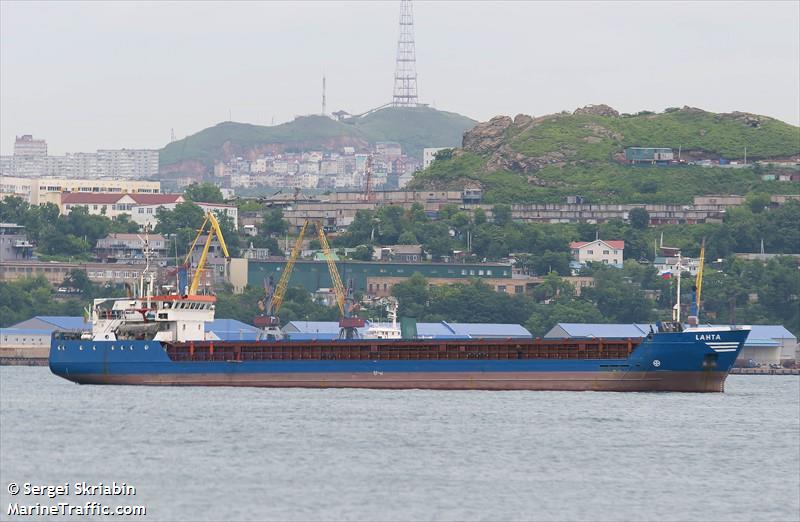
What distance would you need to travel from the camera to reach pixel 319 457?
67875 mm

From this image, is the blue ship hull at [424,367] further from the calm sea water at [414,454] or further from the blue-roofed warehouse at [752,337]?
the blue-roofed warehouse at [752,337]

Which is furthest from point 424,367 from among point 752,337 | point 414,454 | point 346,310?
point 752,337

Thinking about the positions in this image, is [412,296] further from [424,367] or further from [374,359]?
[424,367]

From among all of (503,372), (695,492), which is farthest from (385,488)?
(503,372)

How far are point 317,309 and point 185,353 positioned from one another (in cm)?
8389

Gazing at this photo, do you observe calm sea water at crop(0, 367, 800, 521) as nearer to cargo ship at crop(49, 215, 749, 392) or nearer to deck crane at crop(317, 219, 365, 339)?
cargo ship at crop(49, 215, 749, 392)

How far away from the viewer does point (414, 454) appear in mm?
69062

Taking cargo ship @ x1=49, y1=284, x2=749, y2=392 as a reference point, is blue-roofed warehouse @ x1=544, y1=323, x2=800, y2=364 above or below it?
below

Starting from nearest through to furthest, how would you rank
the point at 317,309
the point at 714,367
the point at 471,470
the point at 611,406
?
the point at 471,470
the point at 611,406
the point at 714,367
the point at 317,309

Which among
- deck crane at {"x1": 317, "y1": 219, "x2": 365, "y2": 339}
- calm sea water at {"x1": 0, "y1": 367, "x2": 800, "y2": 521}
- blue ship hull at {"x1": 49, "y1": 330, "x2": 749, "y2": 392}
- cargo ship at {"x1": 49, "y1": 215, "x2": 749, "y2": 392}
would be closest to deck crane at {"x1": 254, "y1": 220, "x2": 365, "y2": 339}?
deck crane at {"x1": 317, "y1": 219, "x2": 365, "y2": 339}

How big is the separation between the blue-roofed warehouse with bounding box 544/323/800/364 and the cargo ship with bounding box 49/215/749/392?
59497 mm

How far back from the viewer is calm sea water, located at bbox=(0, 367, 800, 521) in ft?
189

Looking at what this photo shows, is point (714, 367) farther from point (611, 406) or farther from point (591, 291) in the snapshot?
point (591, 291)

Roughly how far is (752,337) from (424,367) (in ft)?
247
